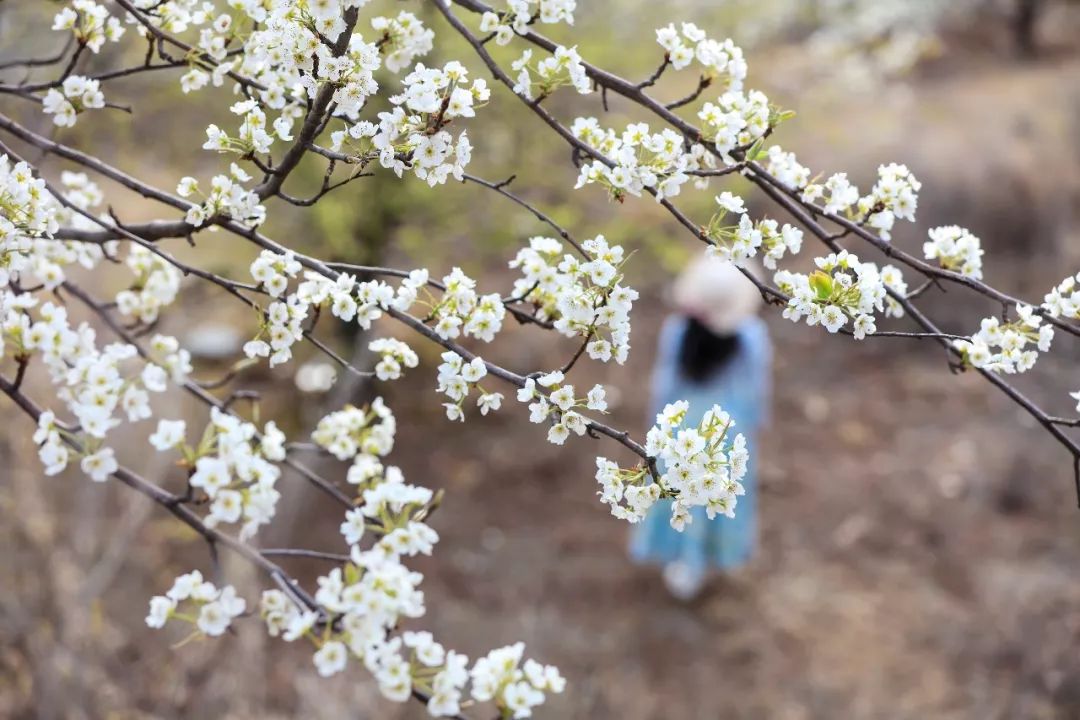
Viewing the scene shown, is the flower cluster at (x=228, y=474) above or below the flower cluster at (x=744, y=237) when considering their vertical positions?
below

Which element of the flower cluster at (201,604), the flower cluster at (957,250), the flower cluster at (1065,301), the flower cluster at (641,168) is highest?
the flower cluster at (957,250)

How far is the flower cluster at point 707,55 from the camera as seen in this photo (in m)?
1.60

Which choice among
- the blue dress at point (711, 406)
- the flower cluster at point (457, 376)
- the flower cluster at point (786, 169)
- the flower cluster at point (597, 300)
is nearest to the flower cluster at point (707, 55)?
the flower cluster at point (786, 169)

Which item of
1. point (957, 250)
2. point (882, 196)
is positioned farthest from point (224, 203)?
point (957, 250)

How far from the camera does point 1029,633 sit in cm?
448

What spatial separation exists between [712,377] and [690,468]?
3.34 m

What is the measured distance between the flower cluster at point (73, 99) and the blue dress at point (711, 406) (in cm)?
317

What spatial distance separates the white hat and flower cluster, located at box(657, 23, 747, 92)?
2.75 metres

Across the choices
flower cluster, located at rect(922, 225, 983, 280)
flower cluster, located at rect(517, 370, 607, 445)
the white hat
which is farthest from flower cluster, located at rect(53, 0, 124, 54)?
the white hat

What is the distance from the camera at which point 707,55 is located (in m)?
1.62

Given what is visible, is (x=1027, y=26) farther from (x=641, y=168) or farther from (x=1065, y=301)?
(x=641, y=168)

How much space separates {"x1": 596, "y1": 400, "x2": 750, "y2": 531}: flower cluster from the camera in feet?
4.42

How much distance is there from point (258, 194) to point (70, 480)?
464 cm

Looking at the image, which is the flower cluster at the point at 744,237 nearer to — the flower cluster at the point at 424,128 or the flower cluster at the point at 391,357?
the flower cluster at the point at 424,128
